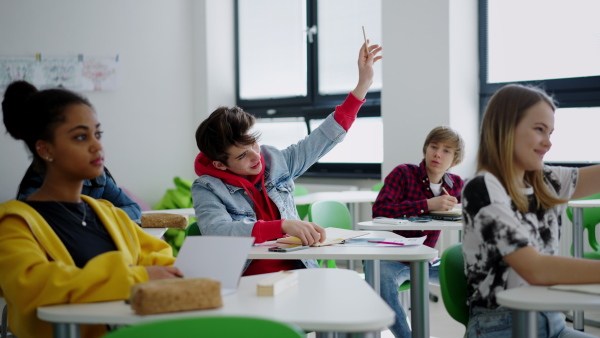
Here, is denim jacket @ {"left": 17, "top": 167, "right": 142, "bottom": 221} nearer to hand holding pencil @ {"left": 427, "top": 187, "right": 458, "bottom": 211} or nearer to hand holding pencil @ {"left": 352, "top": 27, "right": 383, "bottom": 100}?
hand holding pencil @ {"left": 352, "top": 27, "right": 383, "bottom": 100}

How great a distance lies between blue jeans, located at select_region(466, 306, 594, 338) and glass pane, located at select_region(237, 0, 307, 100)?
4.85 meters

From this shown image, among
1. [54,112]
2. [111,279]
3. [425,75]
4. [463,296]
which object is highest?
[425,75]

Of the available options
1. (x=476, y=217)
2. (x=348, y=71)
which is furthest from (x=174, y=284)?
(x=348, y=71)

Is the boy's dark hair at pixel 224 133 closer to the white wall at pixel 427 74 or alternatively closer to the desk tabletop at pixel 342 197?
the desk tabletop at pixel 342 197

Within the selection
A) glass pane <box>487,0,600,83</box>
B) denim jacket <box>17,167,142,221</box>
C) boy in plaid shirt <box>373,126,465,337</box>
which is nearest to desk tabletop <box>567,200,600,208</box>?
boy in plaid shirt <box>373,126,465,337</box>

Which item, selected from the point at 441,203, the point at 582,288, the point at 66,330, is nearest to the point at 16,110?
the point at 66,330

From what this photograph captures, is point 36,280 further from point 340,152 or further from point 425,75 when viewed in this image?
point 340,152

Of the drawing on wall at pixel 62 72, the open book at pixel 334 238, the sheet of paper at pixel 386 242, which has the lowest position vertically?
the sheet of paper at pixel 386 242

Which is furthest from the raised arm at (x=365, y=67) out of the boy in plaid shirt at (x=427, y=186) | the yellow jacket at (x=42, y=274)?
the yellow jacket at (x=42, y=274)

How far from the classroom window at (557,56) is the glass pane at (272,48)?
6.53 feet

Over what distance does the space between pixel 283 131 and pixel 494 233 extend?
5.03 meters

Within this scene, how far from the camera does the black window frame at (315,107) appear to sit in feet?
19.1

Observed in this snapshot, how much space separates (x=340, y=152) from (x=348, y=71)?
29.7 inches

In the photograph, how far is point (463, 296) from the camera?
1894 mm
